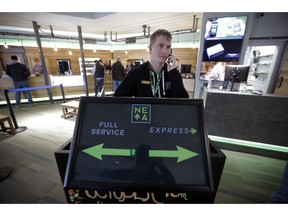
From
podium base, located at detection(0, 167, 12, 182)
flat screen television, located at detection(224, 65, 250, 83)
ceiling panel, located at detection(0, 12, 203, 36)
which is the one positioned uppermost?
ceiling panel, located at detection(0, 12, 203, 36)

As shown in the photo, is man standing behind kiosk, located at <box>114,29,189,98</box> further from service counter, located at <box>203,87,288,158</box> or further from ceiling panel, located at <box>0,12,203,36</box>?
ceiling panel, located at <box>0,12,203,36</box>

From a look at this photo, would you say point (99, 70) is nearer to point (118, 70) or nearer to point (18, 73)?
point (118, 70)

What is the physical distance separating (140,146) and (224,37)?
4.10 meters

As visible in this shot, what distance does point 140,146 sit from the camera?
0.58 meters

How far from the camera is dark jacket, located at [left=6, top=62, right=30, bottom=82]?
4738 mm

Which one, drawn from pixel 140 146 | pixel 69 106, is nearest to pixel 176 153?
pixel 140 146

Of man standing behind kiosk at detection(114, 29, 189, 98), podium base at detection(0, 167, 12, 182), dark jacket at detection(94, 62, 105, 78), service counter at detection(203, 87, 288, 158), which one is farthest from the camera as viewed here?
dark jacket at detection(94, 62, 105, 78)

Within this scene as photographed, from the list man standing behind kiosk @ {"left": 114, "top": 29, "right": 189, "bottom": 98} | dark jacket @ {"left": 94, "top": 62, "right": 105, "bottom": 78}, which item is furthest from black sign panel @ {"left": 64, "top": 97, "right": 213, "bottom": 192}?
dark jacket @ {"left": 94, "top": 62, "right": 105, "bottom": 78}

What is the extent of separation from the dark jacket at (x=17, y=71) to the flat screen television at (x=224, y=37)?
5.91 meters

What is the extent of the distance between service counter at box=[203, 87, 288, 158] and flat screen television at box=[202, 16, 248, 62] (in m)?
1.75

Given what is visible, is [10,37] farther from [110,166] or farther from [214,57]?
[110,166]

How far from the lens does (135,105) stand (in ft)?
2.07

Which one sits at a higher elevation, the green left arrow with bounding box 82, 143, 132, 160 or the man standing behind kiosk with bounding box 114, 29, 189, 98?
Result: the man standing behind kiosk with bounding box 114, 29, 189, 98

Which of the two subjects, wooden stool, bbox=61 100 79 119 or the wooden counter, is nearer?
wooden stool, bbox=61 100 79 119
